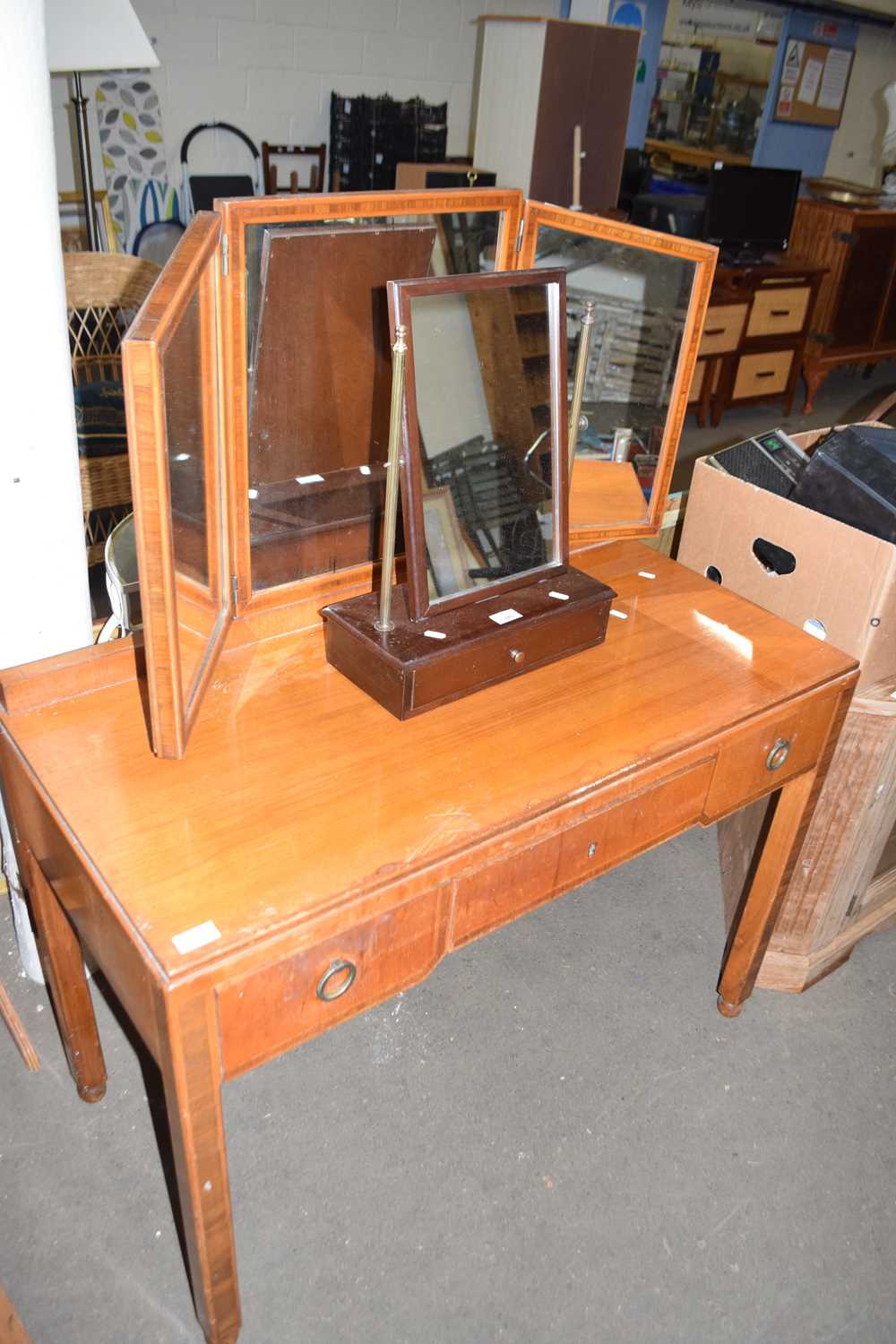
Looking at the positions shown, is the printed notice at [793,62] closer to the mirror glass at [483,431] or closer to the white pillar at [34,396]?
the mirror glass at [483,431]

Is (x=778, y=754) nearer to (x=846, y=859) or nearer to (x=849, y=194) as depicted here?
(x=846, y=859)

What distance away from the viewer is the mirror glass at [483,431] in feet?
4.32

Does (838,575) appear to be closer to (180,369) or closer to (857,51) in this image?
(180,369)

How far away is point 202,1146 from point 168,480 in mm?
697

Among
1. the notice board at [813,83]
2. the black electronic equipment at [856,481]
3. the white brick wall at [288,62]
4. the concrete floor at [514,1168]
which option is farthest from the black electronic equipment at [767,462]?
the notice board at [813,83]

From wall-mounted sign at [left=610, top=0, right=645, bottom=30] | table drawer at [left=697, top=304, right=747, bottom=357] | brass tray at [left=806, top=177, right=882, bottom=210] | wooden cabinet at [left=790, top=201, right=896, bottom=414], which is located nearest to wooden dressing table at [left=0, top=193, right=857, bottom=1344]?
table drawer at [left=697, top=304, right=747, bottom=357]

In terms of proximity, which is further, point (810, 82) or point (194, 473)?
point (810, 82)

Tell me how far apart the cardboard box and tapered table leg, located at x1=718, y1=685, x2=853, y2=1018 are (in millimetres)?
172

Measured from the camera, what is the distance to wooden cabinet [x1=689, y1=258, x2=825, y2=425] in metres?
4.44

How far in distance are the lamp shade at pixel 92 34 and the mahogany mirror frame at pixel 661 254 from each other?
4.04 ft

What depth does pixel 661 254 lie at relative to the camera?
1.62 metres

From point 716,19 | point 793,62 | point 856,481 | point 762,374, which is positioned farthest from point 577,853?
point 793,62

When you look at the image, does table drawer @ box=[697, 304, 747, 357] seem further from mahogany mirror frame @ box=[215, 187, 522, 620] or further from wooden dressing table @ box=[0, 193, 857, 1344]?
mahogany mirror frame @ box=[215, 187, 522, 620]

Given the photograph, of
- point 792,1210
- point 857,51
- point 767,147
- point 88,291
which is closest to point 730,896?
point 792,1210
